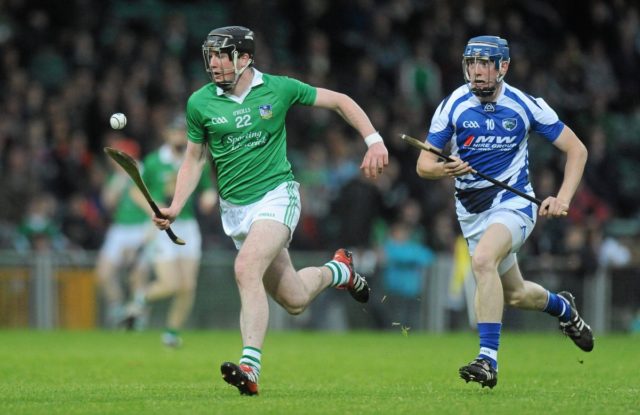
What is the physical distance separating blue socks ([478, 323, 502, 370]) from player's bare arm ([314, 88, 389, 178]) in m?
1.30

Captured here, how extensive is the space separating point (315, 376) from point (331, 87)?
36.9 ft

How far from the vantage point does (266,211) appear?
370 inches

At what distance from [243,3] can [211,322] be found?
5424mm

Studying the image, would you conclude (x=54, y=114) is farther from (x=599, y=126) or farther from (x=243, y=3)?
(x=599, y=126)

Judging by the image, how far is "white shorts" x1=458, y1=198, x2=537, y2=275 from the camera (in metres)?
9.92

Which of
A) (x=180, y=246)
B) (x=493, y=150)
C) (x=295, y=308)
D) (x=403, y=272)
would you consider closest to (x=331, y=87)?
(x=403, y=272)

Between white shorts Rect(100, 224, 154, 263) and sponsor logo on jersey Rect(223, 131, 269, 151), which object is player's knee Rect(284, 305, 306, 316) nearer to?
sponsor logo on jersey Rect(223, 131, 269, 151)

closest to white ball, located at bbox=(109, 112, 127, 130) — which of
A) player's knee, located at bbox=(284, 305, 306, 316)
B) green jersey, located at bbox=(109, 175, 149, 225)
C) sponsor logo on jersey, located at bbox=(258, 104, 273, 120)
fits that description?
sponsor logo on jersey, located at bbox=(258, 104, 273, 120)

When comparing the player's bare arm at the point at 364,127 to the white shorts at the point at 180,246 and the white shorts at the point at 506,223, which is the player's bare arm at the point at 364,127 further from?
the white shorts at the point at 180,246

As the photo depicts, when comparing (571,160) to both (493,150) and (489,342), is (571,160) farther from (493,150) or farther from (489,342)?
(489,342)

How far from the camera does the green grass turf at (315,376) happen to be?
8.29 metres

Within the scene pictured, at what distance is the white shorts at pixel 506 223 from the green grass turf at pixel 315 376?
0.96m

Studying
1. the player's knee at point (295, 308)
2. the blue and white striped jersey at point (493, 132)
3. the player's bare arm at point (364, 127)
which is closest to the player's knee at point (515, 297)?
the blue and white striped jersey at point (493, 132)

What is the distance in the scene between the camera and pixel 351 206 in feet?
63.2
